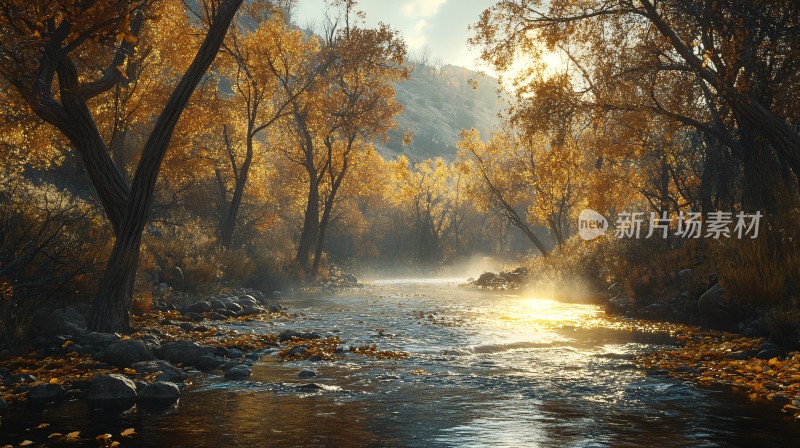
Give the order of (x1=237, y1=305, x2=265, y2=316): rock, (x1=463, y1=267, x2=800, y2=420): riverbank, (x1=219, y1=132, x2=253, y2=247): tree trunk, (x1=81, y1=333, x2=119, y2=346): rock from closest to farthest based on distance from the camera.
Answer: (x1=463, y1=267, x2=800, y2=420): riverbank, (x1=81, y1=333, x2=119, y2=346): rock, (x1=237, y1=305, x2=265, y2=316): rock, (x1=219, y1=132, x2=253, y2=247): tree trunk

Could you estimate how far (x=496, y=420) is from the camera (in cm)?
669

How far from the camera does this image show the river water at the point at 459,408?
6.01 m

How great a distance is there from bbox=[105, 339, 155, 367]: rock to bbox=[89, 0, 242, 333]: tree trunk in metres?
1.82

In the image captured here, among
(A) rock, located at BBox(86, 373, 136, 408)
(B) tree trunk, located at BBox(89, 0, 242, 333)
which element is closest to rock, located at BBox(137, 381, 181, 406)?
(A) rock, located at BBox(86, 373, 136, 408)

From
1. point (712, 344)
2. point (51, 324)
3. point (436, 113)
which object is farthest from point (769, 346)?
point (436, 113)

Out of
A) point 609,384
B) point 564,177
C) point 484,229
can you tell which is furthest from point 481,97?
point 609,384

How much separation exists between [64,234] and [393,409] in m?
10.0

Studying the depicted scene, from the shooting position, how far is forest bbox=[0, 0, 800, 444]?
10906 mm

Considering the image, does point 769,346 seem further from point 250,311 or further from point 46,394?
point 250,311

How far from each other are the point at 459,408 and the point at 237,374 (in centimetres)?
342

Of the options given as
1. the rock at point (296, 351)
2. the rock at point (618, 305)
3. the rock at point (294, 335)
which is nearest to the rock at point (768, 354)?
the rock at point (296, 351)

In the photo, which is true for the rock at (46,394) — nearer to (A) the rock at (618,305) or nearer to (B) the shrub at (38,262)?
(B) the shrub at (38,262)

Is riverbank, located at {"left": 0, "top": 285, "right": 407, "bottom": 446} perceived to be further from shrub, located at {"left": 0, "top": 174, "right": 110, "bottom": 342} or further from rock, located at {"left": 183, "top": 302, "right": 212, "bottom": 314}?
rock, located at {"left": 183, "top": 302, "right": 212, "bottom": 314}

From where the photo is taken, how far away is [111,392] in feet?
24.4
